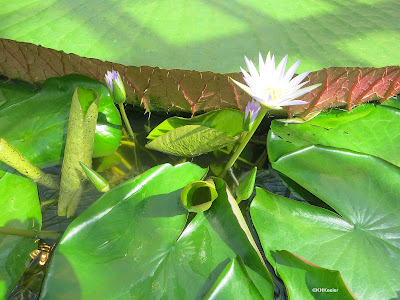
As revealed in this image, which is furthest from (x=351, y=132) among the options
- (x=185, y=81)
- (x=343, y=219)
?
(x=185, y=81)

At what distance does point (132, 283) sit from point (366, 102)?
3.32ft

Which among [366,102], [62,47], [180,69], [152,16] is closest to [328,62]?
[366,102]

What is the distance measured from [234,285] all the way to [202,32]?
787mm

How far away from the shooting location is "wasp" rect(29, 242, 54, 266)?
2.48 feet

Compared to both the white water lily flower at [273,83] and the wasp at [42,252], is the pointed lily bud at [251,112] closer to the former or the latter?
the white water lily flower at [273,83]

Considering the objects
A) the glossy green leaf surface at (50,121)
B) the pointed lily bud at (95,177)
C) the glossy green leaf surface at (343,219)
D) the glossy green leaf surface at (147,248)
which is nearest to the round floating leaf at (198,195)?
the glossy green leaf surface at (147,248)

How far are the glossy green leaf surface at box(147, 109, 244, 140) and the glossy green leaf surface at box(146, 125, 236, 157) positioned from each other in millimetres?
45

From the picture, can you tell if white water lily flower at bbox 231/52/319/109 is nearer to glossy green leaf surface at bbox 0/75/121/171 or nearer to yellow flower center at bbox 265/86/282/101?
yellow flower center at bbox 265/86/282/101

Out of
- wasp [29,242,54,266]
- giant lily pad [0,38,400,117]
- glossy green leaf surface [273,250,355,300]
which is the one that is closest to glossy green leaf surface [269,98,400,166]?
giant lily pad [0,38,400,117]

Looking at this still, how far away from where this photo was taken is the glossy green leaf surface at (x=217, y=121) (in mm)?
897

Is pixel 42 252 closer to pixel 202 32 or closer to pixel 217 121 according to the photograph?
pixel 217 121

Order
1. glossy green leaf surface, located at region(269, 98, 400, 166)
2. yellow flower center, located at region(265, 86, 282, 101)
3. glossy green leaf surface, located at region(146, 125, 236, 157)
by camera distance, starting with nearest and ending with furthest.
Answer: yellow flower center, located at region(265, 86, 282, 101), glossy green leaf surface, located at region(146, 125, 236, 157), glossy green leaf surface, located at region(269, 98, 400, 166)

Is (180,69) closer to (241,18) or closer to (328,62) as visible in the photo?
(241,18)

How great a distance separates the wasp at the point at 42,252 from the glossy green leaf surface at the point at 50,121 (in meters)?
0.25
